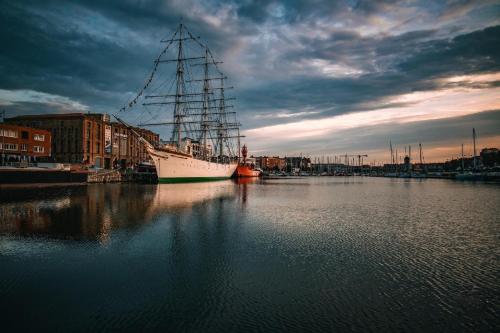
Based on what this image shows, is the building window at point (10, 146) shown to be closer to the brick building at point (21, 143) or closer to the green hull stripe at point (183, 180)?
the brick building at point (21, 143)

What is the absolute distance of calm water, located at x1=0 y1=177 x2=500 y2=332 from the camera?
8.10 m

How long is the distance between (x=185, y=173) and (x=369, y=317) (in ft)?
244

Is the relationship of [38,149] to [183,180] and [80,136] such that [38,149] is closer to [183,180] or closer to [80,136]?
[80,136]

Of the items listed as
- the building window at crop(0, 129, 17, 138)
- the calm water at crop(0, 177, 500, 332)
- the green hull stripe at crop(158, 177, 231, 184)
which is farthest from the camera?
the green hull stripe at crop(158, 177, 231, 184)

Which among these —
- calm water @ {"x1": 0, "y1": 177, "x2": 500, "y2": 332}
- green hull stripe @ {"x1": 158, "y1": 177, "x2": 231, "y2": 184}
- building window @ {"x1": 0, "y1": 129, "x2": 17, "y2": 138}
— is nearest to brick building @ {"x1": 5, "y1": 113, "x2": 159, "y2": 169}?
green hull stripe @ {"x1": 158, "y1": 177, "x2": 231, "y2": 184}

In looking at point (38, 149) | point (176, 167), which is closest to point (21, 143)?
point (38, 149)

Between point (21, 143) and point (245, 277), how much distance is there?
85.5 meters

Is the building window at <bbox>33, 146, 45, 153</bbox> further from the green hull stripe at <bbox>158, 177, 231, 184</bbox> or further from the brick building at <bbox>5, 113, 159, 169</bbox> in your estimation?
the green hull stripe at <bbox>158, 177, 231, 184</bbox>

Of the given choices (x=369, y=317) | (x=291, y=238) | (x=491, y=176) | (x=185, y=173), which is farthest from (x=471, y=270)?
(x=491, y=176)

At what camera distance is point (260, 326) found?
25.6ft

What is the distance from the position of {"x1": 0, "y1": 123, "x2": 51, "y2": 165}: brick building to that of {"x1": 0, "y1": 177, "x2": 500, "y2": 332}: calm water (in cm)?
6427

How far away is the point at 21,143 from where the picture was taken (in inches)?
3031

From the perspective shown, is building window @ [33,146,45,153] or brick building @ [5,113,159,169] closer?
building window @ [33,146,45,153]

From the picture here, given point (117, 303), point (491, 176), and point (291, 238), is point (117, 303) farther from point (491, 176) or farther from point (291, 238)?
point (491, 176)
